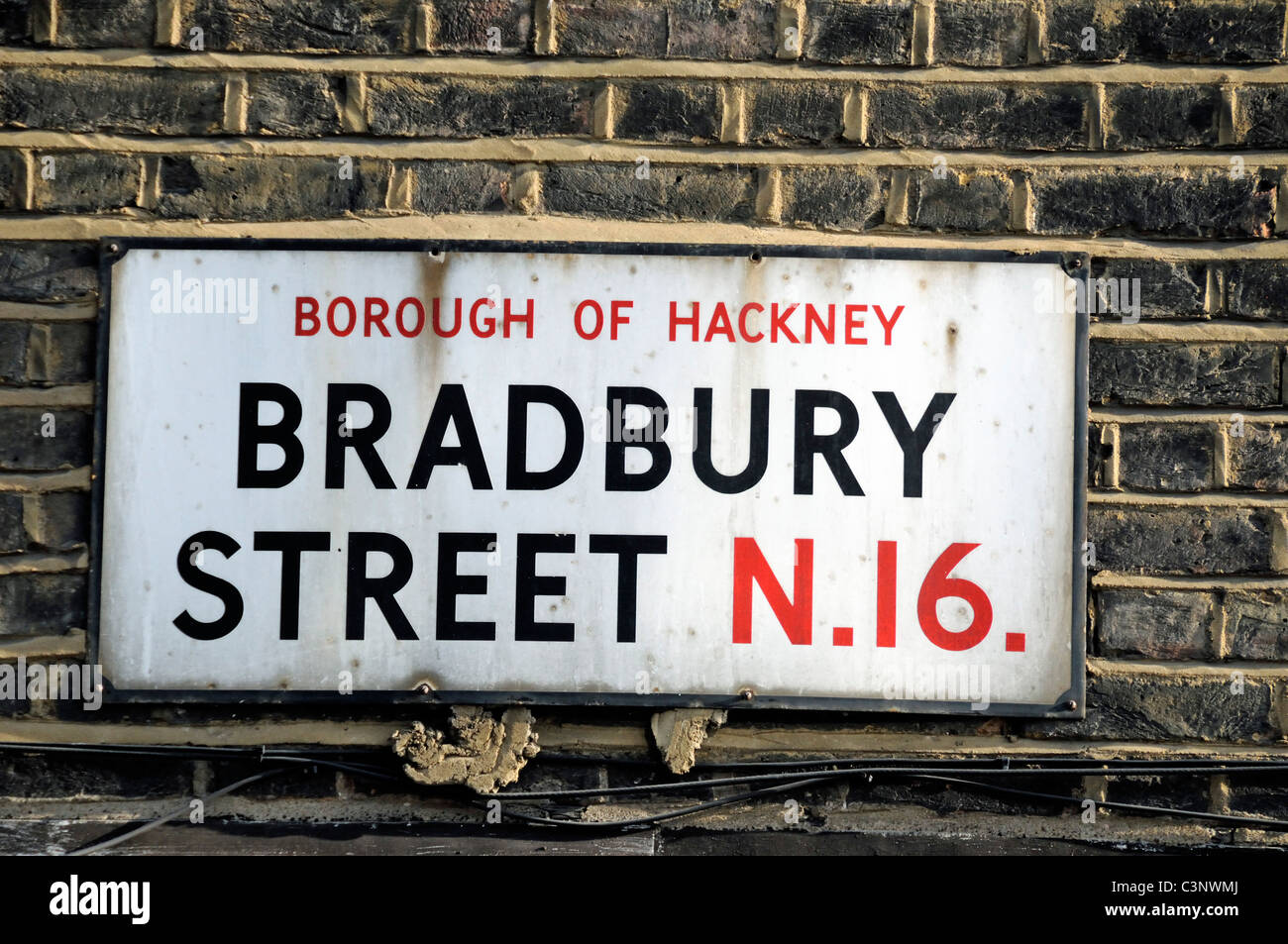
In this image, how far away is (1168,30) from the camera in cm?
266

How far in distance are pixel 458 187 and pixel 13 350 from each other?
3.84ft

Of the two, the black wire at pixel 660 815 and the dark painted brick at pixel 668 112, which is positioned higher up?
the dark painted brick at pixel 668 112

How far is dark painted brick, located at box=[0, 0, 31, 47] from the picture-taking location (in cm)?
267

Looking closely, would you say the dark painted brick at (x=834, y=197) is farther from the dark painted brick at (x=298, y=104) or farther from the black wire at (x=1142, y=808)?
the black wire at (x=1142, y=808)

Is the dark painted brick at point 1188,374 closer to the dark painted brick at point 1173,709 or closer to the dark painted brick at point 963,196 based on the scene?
the dark painted brick at point 963,196

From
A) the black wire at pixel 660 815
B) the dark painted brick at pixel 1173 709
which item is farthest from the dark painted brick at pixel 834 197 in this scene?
the black wire at pixel 660 815

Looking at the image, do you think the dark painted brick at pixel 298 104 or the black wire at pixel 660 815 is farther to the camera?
the dark painted brick at pixel 298 104

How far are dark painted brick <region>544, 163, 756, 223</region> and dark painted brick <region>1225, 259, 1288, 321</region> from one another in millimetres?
1222

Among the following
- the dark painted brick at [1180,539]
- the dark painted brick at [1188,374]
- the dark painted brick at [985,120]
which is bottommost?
the dark painted brick at [1180,539]

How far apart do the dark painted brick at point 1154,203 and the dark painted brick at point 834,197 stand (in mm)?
400

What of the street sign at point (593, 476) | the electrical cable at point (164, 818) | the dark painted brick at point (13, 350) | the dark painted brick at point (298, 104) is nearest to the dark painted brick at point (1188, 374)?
the street sign at point (593, 476)

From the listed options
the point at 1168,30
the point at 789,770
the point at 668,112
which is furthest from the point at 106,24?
the point at 1168,30

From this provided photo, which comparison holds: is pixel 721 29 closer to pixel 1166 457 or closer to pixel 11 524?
pixel 1166 457

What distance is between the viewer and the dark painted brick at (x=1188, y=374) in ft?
8.64
